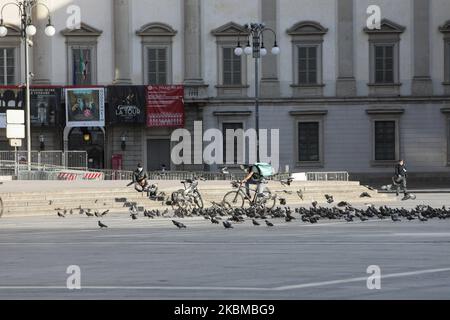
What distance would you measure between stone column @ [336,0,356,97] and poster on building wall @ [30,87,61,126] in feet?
55.9

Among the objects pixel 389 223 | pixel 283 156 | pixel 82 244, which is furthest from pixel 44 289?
pixel 283 156

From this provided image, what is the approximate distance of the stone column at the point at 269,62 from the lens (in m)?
63.9

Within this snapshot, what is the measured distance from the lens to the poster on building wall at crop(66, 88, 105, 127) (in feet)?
207

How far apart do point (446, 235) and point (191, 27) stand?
142ft

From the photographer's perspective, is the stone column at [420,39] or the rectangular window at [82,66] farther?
the rectangular window at [82,66]

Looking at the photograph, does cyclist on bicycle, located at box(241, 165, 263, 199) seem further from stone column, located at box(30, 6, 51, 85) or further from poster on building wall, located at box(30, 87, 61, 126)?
stone column, located at box(30, 6, 51, 85)

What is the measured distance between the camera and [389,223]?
2706cm

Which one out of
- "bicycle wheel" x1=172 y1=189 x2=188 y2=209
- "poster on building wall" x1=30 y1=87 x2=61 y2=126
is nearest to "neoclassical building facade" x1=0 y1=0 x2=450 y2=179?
"poster on building wall" x1=30 y1=87 x2=61 y2=126

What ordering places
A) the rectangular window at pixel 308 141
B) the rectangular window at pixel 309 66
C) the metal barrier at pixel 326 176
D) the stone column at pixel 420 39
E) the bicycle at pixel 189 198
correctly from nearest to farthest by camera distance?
Answer: the bicycle at pixel 189 198, the metal barrier at pixel 326 176, the stone column at pixel 420 39, the rectangular window at pixel 308 141, the rectangular window at pixel 309 66

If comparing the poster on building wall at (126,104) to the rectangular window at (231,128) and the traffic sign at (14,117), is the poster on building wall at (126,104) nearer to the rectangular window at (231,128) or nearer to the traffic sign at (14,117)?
the rectangular window at (231,128)

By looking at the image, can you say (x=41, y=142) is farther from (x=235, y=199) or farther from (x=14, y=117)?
(x=235, y=199)

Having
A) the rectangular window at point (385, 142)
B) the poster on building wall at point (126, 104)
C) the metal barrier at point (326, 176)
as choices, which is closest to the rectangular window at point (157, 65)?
the poster on building wall at point (126, 104)

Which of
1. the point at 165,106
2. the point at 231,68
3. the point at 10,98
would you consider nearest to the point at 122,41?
the point at 165,106

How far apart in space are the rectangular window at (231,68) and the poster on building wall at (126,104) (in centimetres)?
516
